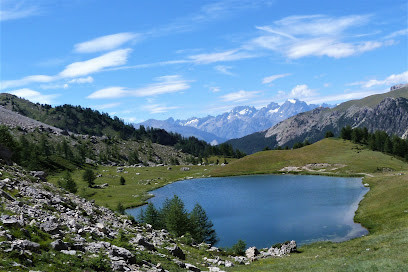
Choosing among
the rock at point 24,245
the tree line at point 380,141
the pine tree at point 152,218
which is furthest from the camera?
the tree line at point 380,141

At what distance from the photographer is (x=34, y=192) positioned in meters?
32.2

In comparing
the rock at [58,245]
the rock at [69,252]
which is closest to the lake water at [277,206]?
the rock at [69,252]

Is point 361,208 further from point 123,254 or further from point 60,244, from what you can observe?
point 60,244

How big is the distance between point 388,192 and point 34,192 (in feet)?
276

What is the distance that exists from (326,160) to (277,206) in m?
78.9

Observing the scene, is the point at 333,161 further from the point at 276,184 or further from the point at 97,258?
the point at 97,258

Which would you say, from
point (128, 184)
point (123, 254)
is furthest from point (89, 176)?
point (123, 254)

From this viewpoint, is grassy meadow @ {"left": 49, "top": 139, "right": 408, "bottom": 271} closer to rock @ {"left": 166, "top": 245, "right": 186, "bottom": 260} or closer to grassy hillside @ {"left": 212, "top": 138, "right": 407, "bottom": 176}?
grassy hillside @ {"left": 212, "top": 138, "right": 407, "bottom": 176}

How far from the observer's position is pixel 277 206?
9069cm

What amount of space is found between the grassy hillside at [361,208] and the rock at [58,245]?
18.7 meters

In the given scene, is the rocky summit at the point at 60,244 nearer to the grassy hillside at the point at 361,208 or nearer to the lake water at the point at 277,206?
the grassy hillside at the point at 361,208

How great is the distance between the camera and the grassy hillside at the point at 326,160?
13425 cm

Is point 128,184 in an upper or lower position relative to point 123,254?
lower

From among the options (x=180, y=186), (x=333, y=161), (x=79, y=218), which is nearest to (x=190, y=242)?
(x=79, y=218)
